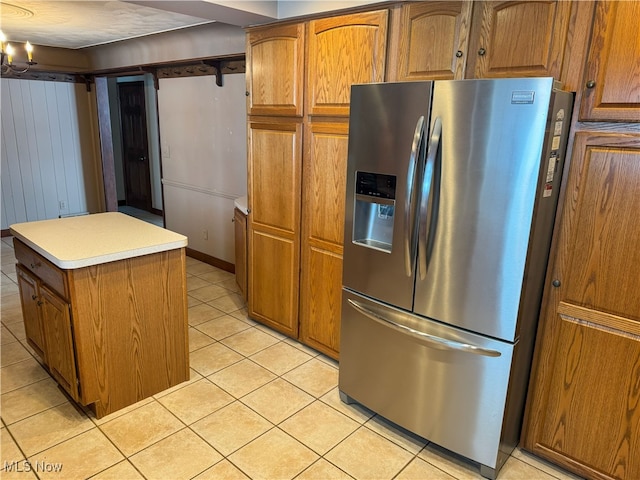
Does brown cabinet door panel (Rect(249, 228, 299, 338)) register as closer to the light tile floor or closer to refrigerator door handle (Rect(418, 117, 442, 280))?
the light tile floor

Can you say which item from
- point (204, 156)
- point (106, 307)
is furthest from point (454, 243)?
→ point (204, 156)

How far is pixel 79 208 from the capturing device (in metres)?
6.12

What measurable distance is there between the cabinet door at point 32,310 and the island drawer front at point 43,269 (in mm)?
58

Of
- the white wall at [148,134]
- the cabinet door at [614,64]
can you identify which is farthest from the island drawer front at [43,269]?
the white wall at [148,134]

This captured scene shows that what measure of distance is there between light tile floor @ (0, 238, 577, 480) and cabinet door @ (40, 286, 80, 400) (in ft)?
0.57

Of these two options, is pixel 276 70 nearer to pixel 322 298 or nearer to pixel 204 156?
pixel 322 298

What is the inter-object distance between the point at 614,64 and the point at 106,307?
2.46 metres

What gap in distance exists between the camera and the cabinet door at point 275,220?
112 inches

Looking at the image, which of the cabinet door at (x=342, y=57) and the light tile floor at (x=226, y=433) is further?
the cabinet door at (x=342, y=57)

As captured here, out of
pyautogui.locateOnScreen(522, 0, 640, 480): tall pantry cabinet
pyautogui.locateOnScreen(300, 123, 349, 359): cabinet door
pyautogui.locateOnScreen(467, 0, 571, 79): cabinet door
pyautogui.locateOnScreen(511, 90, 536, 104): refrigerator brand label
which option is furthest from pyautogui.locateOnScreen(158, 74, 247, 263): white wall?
pyautogui.locateOnScreen(522, 0, 640, 480): tall pantry cabinet

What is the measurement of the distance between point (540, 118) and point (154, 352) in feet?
7.26

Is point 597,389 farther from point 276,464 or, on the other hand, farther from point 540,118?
point 276,464

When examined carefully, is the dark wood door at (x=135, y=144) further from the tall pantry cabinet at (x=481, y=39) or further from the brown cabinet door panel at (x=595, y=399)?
the brown cabinet door panel at (x=595, y=399)

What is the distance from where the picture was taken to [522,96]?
159 centimetres
